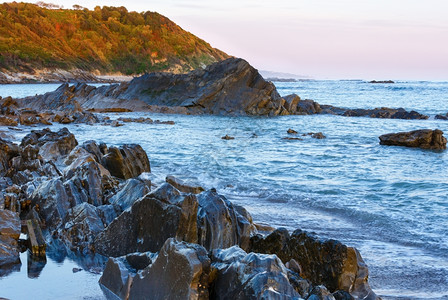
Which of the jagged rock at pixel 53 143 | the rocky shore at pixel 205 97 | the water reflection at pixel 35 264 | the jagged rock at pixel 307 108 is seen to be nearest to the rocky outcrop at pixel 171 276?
the water reflection at pixel 35 264

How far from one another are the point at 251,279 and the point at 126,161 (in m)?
7.86

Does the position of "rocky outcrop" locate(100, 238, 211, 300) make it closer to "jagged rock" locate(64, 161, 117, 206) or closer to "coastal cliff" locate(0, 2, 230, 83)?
"jagged rock" locate(64, 161, 117, 206)

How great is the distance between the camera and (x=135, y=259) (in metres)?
4.49

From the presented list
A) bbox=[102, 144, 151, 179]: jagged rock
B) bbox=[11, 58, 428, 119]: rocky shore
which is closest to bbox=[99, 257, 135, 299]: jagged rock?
bbox=[102, 144, 151, 179]: jagged rock

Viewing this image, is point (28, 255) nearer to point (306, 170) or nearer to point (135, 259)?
point (135, 259)

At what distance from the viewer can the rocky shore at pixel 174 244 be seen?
12.5 feet

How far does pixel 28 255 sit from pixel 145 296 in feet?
6.98

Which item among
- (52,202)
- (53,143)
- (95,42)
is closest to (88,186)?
(52,202)

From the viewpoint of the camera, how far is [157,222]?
17.2ft

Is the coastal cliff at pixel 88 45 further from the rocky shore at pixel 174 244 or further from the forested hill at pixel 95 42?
the rocky shore at pixel 174 244

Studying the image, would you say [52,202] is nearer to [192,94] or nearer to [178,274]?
[178,274]

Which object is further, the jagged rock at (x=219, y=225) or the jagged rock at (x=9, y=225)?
the jagged rock at (x=9, y=225)

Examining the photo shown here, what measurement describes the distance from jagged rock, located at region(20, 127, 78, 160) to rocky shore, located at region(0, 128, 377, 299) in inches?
170

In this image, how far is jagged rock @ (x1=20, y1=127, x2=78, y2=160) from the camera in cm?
1306
